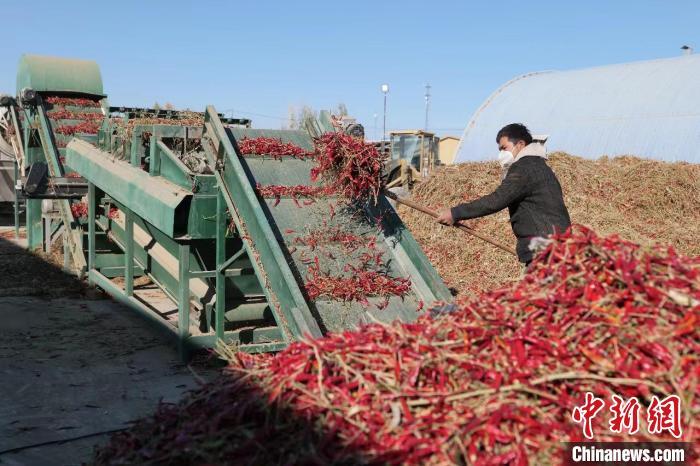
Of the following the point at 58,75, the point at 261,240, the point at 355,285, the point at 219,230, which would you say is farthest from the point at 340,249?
the point at 58,75

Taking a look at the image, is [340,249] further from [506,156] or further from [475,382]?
[475,382]

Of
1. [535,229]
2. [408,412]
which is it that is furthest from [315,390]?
[535,229]

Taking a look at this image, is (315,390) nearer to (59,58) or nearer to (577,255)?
(577,255)

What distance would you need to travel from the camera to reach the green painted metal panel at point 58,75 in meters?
12.3

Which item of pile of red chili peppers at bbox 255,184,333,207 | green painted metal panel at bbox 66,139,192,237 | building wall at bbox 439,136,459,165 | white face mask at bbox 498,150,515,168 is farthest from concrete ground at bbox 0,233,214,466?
building wall at bbox 439,136,459,165

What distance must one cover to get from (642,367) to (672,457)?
35 cm

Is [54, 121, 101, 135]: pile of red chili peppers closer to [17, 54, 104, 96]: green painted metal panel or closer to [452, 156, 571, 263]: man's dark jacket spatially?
[17, 54, 104, 96]: green painted metal panel

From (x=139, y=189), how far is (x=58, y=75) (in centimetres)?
661

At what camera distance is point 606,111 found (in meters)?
18.3

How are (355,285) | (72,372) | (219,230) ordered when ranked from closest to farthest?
(355,285), (219,230), (72,372)

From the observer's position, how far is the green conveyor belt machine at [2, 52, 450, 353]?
5.63 metres

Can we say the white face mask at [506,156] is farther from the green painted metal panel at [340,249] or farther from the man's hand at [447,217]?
the green painted metal panel at [340,249]

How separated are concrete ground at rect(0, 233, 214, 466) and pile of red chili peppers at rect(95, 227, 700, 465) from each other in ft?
2.47

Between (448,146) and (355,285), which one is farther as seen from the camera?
(448,146)
